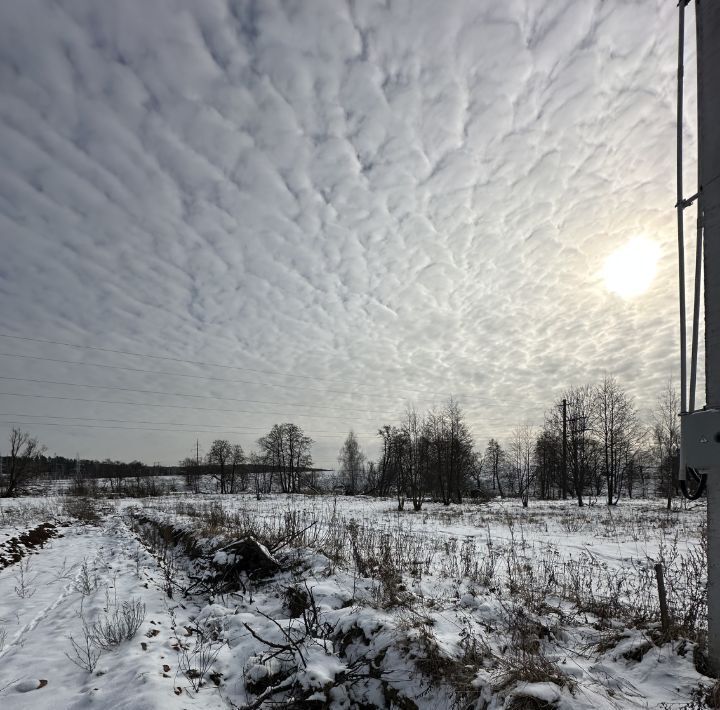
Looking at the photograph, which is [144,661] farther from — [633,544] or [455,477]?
[455,477]

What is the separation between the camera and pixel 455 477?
41969 mm

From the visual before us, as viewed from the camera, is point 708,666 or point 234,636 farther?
point 234,636

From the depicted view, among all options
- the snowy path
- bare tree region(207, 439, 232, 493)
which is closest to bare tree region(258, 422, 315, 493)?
bare tree region(207, 439, 232, 493)

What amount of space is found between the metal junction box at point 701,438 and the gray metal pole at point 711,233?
12cm

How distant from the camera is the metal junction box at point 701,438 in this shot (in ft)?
9.51

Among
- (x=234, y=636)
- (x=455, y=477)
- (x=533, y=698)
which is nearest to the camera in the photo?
(x=533, y=698)

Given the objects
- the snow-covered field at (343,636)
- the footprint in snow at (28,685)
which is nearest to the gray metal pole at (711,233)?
the snow-covered field at (343,636)

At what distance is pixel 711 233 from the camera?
3146 millimetres

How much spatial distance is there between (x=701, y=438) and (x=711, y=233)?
1481 mm

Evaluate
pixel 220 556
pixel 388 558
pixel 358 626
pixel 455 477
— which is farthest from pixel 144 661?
pixel 455 477

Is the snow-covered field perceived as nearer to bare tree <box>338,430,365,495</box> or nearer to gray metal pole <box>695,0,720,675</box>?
gray metal pole <box>695,0,720,675</box>

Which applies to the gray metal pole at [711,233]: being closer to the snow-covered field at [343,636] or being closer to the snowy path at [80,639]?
the snow-covered field at [343,636]

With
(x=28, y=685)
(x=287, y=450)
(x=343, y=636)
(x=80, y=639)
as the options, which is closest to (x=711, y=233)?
(x=343, y=636)

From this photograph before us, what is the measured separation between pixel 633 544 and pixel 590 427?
25398mm
